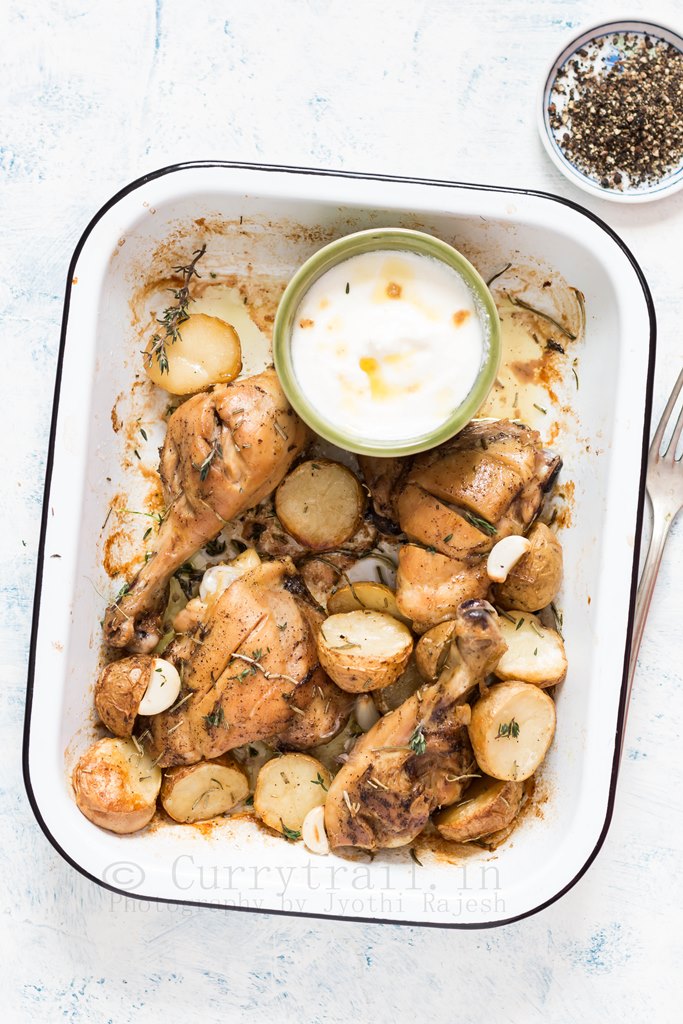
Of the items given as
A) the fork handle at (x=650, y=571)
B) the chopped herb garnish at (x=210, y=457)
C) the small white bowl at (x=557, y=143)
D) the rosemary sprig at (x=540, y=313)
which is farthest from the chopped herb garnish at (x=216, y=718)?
the small white bowl at (x=557, y=143)

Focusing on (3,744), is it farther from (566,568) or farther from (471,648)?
(566,568)

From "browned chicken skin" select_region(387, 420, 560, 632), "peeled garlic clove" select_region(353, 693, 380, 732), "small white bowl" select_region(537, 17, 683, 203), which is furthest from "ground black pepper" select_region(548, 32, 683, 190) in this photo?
"peeled garlic clove" select_region(353, 693, 380, 732)

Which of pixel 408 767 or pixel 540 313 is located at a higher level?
pixel 540 313

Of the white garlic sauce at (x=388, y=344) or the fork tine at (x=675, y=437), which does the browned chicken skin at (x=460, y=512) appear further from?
the fork tine at (x=675, y=437)

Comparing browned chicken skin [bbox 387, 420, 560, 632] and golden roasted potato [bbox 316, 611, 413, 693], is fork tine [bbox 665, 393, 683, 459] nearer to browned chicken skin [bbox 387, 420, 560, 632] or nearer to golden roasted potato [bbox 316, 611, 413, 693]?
browned chicken skin [bbox 387, 420, 560, 632]

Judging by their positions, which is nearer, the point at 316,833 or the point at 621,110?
the point at 316,833

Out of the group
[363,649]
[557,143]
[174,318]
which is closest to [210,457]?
[174,318]

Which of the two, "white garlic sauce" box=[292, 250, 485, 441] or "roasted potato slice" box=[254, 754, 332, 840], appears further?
"roasted potato slice" box=[254, 754, 332, 840]

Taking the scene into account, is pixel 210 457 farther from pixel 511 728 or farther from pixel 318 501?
pixel 511 728
